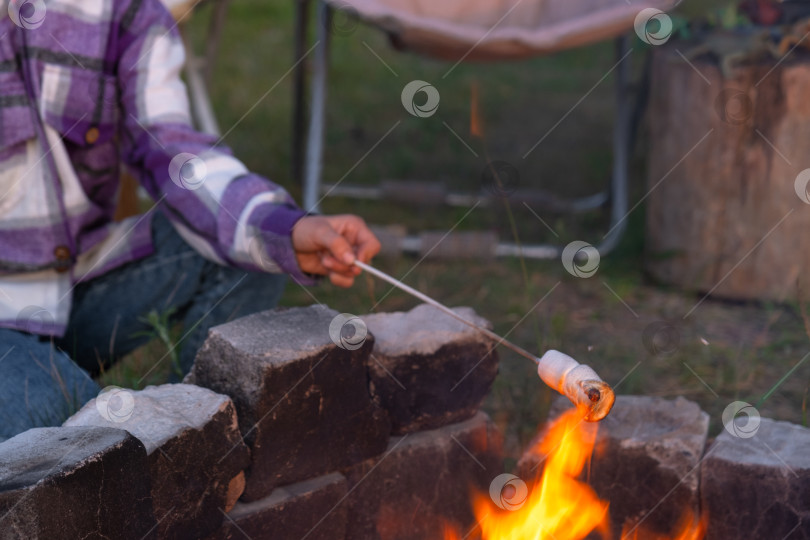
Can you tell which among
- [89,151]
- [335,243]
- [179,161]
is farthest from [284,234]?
[89,151]

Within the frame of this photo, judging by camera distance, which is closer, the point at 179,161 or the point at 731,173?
the point at 179,161

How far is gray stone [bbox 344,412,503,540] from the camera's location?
1758 mm

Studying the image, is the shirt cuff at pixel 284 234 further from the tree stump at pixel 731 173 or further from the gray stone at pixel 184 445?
the tree stump at pixel 731 173

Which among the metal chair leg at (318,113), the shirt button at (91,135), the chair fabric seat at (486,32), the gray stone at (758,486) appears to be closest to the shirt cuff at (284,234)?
the shirt button at (91,135)

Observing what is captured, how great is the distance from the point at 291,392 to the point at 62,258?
752 millimetres

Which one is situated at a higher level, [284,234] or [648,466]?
[284,234]

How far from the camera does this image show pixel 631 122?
3.97 metres

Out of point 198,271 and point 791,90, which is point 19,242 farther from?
point 791,90

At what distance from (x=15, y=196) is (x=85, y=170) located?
19cm

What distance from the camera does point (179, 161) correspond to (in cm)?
201

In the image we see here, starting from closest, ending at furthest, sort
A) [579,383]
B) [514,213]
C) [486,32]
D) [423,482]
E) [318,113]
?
1. [579,383]
2. [423,482]
3. [486,32]
4. [318,113]
5. [514,213]

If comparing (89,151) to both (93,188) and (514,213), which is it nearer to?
(93,188)

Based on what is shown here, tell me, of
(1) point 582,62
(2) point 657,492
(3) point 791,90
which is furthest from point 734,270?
(1) point 582,62

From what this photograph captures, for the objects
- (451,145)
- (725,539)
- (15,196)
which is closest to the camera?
(725,539)
